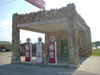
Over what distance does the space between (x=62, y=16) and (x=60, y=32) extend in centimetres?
760

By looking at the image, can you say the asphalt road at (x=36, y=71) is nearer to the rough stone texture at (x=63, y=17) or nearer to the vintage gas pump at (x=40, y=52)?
the rough stone texture at (x=63, y=17)

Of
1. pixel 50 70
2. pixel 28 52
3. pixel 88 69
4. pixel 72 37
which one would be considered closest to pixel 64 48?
pixel 28 52


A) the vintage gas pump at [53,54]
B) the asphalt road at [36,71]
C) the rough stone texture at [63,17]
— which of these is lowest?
the asphalt road at [36,71]

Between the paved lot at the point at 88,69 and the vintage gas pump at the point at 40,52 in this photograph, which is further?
the vintage gas pump at the point at 40,52

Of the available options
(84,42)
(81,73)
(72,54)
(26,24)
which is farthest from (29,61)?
(84,42)

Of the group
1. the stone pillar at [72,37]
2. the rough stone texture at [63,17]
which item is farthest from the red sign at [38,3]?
the stone pillar at [72,37]

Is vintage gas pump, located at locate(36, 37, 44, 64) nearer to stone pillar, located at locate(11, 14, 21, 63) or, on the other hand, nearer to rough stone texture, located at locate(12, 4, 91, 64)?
rough stone texture, located at locate(12, 4, 91, 64)

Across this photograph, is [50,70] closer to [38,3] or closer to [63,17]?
[63,17]

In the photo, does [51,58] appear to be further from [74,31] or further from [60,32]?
[60,32]

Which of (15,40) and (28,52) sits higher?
(15,40)

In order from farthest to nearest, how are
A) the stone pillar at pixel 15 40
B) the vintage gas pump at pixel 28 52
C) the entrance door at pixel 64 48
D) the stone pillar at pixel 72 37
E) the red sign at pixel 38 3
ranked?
the entrance door at pixel 64 48 < the stone pillar at pixel 15 40 < the red sign at pixel 38 3 < the vintage gas pump at pixel 28 52 < the stone pillar at pixel 72 37

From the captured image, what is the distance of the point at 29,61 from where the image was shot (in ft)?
41.4

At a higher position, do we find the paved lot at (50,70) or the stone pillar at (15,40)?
the stone pillar at (15,40)

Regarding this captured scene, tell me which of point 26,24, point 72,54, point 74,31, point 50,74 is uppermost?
point 26,24
